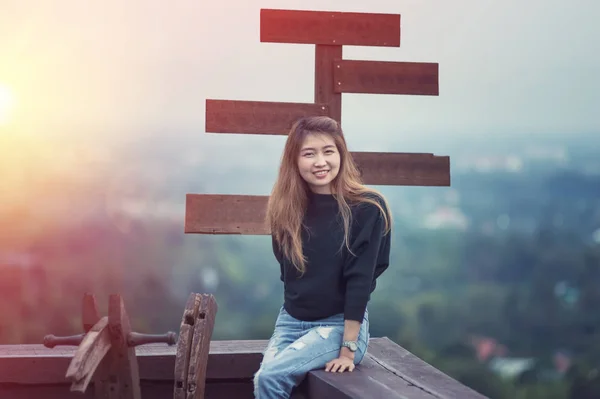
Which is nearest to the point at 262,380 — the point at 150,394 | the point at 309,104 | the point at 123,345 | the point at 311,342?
the point at 311,342

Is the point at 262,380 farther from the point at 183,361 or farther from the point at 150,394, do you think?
the point at 150,394

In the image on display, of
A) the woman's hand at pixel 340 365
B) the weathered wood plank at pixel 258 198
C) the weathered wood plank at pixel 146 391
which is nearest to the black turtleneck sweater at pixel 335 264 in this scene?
the woman's hand at pixel 340 365

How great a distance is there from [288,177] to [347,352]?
0.64 meters

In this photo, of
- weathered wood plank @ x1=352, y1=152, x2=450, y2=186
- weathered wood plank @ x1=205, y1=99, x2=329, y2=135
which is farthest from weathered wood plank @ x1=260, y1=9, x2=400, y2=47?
weathered wood plank @ x1=352, y1=152, x2=450, y2=186

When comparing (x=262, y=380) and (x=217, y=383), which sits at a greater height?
(x=262, y=380)

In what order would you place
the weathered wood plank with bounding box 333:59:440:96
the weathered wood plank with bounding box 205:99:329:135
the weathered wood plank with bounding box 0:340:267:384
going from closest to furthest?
the weathered wood plank with bounding box 0:340:267:384 < the weathered wood plank with bounding box 205:99:329:135 < the weathered wood plank with bounding box 333:59:440:96

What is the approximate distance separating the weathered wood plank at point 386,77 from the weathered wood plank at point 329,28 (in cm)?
13

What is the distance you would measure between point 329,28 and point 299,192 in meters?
1.74

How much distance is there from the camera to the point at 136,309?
4.53 m

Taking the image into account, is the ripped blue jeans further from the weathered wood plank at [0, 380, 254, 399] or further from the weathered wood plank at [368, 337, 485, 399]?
the weathered wood plank at [0, 380, 254, 399]

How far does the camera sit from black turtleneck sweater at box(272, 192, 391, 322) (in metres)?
2.68

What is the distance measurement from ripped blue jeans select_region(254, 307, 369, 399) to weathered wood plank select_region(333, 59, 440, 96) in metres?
1.85

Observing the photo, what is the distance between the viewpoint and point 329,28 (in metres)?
4.36

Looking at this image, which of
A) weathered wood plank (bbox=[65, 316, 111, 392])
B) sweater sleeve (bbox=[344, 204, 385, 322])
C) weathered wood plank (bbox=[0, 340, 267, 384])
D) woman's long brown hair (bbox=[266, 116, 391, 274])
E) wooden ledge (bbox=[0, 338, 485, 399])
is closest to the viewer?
weathered wood plank (bbox=[65, 316, 111, 392])
